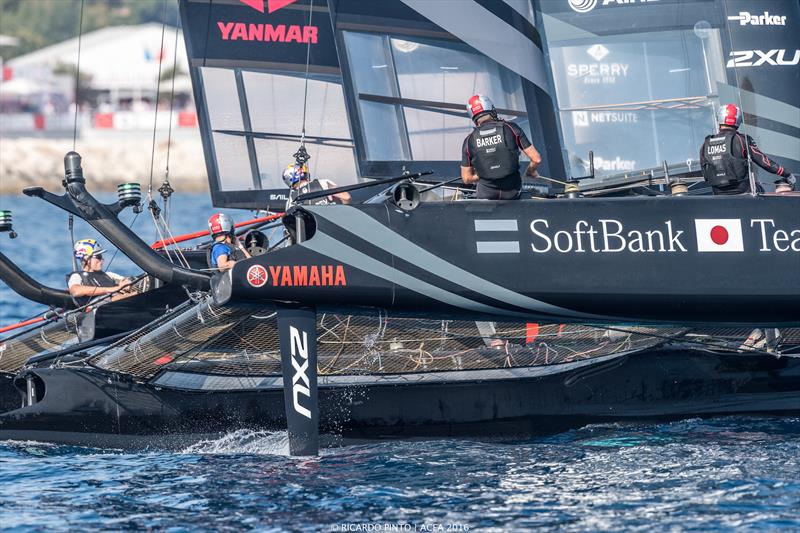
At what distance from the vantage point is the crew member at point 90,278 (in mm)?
11891

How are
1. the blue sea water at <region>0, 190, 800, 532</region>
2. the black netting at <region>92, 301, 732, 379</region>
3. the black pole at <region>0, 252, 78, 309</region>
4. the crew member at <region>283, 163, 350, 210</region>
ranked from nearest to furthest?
the blue sea water at <region>0, 190, 800, 532</region> → the black netting at <region>92, 301, 732, 379</region> → the crew member at <region>283, 163, 350, 210</region> → the black pole at <region>0, 252, 78, 309</region>

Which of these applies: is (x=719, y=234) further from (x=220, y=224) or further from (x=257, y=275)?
(x=220, y=224)

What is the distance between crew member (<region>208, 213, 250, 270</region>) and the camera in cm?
1053

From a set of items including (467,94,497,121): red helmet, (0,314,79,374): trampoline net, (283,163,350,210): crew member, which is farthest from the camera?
(0,314,79,374): trampoline net

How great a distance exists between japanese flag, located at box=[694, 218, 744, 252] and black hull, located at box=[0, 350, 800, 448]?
5.07 ft

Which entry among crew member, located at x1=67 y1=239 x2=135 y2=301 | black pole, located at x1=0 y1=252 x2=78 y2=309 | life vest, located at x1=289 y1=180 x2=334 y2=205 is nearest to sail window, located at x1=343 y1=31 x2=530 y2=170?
life vest, located at x1=289 y1=180 x2=334 y2=205

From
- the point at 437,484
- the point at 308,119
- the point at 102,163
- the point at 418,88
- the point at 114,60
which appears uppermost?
the point at 114,60

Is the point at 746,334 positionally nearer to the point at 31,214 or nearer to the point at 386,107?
the point at 386,107

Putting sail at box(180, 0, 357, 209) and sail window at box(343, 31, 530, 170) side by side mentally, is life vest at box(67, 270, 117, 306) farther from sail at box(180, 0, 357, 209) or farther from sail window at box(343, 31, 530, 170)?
sail at box(180, 0, 357, 209)

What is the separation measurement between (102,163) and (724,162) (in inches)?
1654

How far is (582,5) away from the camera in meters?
12.0

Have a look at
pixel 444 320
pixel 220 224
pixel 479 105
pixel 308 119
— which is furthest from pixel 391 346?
pixel 308 119

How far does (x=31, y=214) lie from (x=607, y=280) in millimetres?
34042

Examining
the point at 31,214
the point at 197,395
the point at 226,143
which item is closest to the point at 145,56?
the point at 31,214
